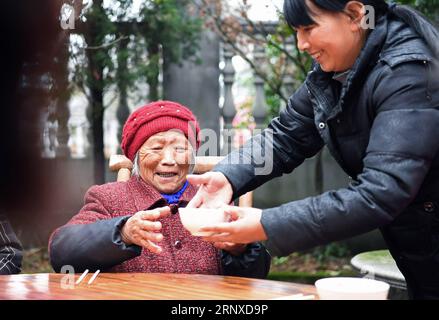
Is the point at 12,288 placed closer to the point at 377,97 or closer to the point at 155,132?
the point at 155,132

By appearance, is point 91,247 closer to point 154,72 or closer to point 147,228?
point 147,228

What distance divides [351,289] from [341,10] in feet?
2.26

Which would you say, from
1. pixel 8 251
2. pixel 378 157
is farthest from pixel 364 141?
pixel 8 251

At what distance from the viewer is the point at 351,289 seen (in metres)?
1.47

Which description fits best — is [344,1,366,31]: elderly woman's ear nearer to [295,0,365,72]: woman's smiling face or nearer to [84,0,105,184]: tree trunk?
[295,0,365,72]: woman's smiling face

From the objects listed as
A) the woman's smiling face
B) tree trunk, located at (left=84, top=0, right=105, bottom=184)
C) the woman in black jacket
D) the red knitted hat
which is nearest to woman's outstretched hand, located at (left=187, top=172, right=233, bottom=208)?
the woman in black jacket

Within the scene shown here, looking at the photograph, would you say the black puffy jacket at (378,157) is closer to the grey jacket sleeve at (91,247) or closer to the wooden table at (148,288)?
the wooden table at (148,288)

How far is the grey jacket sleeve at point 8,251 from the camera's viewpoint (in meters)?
2.33

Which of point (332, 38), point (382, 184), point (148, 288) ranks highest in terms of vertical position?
point (332, 38)

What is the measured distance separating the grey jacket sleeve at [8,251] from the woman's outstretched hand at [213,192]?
0.83 m

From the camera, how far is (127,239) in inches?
78.5

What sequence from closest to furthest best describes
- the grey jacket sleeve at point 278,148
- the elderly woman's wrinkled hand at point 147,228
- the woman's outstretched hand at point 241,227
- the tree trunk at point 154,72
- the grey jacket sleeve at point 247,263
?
the woman's outstretched hand at point 241,227, the elderly woman's wrinkled hand at point 147,228, the grey jacket sleeve at point 278,148, the grey jacket sleeve at point 247,263, the tree trunk at point 154,72

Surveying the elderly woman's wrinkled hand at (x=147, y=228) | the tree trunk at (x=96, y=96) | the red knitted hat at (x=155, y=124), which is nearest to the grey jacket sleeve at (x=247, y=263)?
the elderly woman's wrinkled hand at (x=147, y=228)
